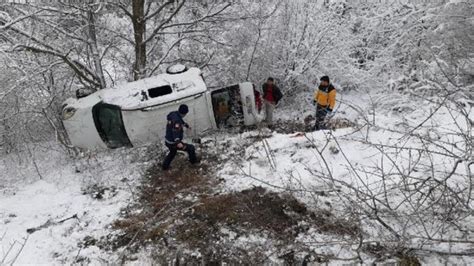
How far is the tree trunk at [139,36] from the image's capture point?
953 cm

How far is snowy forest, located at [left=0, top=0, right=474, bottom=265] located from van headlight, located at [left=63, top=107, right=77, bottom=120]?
3cm

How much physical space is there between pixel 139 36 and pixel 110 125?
2507 mm

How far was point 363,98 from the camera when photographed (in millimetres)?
12562

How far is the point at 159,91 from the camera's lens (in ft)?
28.4

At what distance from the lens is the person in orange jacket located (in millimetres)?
8367

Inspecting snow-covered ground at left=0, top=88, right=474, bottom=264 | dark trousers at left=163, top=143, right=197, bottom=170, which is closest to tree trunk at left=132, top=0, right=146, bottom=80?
snow-covered ground at left=0, top=88, right=474, bottom=264

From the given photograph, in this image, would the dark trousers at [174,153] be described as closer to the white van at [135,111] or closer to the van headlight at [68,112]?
the white van at [135,111]

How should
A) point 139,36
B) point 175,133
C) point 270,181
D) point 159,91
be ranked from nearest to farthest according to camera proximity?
point 270,181 < point 175,133 < point 159,91 < point 139,36

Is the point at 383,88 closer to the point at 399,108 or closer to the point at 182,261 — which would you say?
the point at 399,108

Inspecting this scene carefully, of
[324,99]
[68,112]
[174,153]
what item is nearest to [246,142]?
[174,153]

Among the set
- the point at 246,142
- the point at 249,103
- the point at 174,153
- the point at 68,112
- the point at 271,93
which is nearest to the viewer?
the point at 174,153

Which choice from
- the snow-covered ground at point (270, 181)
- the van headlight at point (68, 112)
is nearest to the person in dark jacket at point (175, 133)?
the snow-covered ground at point (270, 181)

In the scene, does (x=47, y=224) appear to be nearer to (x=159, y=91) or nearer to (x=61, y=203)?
(x=61, y=203)

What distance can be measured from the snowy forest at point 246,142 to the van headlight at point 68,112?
0.03 metres
